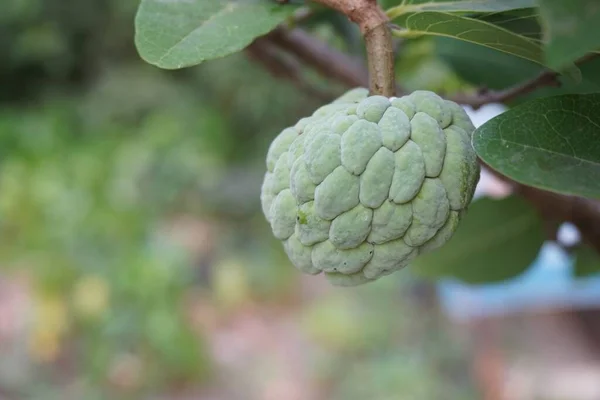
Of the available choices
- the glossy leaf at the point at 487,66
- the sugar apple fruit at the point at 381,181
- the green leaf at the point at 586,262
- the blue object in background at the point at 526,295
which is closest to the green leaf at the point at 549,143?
the sugar apple fruit at the point at 381,181

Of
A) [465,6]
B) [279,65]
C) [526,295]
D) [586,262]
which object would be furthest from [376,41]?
[526,295]

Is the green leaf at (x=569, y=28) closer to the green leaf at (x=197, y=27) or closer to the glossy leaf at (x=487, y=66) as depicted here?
the green leaf at (x=197, y=27)

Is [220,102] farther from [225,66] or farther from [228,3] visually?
[228,3]

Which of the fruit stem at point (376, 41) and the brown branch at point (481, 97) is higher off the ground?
the fruit stem at point (376, 41)

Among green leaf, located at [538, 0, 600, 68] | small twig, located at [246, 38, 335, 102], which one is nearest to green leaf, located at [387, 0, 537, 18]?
green leaf, located at [538, 0, 600, 68]

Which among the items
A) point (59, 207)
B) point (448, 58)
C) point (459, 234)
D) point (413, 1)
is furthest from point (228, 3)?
point (59, 207)
